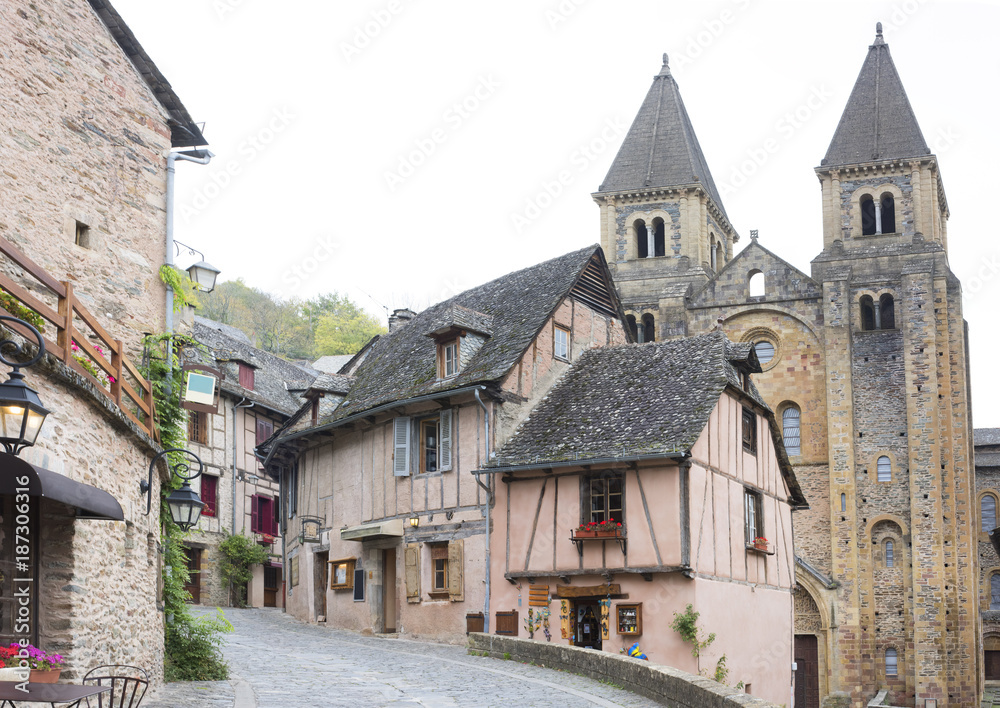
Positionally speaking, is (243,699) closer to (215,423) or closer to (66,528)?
(66,528)

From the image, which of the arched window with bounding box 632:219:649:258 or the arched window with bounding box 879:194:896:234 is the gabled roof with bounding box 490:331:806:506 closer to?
the arched window with bounding box 879:194:896:234

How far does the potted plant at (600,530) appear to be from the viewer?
20328mm

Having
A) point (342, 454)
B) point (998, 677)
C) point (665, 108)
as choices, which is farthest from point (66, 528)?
point (998, 677)

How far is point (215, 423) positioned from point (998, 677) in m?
38.7

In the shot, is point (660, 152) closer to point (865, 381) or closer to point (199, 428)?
point (865, 381)

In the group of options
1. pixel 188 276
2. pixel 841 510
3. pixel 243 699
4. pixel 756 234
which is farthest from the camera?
Result: pixel 756 234

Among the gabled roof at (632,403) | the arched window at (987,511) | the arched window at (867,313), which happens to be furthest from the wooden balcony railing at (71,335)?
the arched window at (987,511)

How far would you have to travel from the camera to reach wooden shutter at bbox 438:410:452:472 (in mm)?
23112

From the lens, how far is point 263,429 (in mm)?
35531

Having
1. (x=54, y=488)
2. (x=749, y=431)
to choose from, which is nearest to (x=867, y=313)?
(x=749, y=431)

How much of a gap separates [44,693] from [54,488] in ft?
5.41

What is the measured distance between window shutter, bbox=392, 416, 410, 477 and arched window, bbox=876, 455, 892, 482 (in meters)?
19.5

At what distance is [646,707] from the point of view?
12586mm

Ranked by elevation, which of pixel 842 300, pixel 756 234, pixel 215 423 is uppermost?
pixel 756 234
